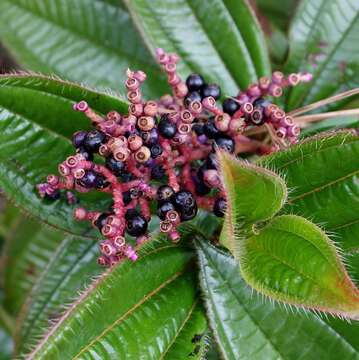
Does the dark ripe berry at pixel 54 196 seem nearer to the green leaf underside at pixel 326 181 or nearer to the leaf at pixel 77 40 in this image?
the green leaf underside at pixel 326 181

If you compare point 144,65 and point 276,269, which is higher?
point 144,65

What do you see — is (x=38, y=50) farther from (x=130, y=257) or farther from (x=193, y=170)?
(x=130, y=257)

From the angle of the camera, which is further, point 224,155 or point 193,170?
point 193,170

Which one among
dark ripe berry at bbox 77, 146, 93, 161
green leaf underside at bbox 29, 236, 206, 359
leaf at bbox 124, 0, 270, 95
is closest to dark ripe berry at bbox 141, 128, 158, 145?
dark ripe berry at bbox 77, 146, 93, 161

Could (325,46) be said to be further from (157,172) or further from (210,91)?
(157,172)

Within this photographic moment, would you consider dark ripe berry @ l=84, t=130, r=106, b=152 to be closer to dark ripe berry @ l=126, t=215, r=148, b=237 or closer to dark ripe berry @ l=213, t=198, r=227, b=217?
dark ripe berry @ l=126, t=215, r=148, b=237

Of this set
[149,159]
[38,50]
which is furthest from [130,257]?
[38,50]
